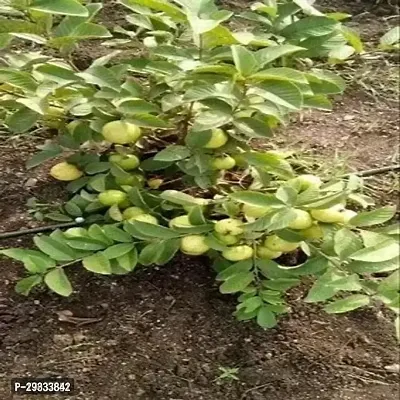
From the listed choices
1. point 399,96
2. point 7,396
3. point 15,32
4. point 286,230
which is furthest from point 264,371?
point 399,96

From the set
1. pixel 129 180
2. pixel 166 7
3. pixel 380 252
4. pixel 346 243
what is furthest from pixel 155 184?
pixel 380 252

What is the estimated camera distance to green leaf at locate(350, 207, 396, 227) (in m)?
1.59

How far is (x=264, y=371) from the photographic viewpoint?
5.50 feet

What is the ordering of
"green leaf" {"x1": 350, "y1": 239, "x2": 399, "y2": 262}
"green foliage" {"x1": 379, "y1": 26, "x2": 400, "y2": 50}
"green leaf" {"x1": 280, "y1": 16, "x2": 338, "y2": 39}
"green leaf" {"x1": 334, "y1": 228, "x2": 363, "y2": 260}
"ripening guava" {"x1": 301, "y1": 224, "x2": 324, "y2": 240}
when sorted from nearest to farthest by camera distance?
1. "green leaf" {"x1": 350, "y1": 239, "x2": 399, "y2": 262}
2. "green leaf" {"x1": 334, "y1": 228, "x2": 363, "y2": 260}
3. "ripening guava" {"x1": 301, "y1": 224, "x2": 324, "y2": 240}
4. "green leaf" {"x1": 280, "y1": 16, "x2": 338, "y2": 39}
5. "green foliage" {"x1": 379, "y1": 26, "x2": 400, "y2": 50}

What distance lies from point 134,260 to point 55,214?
0.28 meters

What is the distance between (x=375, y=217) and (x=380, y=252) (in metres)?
0.15

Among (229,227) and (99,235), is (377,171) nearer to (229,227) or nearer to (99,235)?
(229,227)

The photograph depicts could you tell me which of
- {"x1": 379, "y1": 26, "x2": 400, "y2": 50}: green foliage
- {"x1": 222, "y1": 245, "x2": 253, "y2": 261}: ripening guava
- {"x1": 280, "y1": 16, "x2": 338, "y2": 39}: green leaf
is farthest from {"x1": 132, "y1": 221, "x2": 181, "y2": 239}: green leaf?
{"x1": 379, "y1": 26, "x2": 400, "y2": 50}: green foliage

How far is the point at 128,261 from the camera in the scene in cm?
173

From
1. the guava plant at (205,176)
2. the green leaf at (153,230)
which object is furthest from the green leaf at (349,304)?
the green leaf at (153,230)

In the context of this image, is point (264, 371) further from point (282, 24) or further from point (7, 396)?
point (282, 24)

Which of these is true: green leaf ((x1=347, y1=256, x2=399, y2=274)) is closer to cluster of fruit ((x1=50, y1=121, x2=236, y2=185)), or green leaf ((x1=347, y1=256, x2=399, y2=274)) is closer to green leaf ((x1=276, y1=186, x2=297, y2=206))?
green leaf ((x1=276, y1=186, x2=297, y2=206))

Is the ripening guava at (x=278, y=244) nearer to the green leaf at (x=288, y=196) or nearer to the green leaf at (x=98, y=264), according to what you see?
the green leaf at (x=288, y=196)

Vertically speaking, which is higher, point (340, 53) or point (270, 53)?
point (270, 53)
